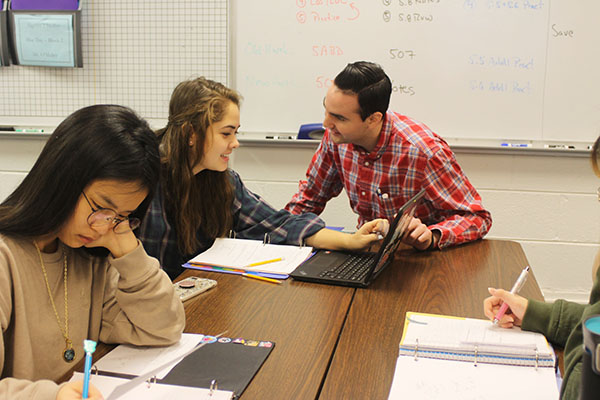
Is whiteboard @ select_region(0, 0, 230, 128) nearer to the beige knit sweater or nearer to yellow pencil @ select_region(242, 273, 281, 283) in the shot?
yellow pencil @ select_region(242, 273, 281, 283)

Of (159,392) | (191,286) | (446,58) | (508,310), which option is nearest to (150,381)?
(159,392)

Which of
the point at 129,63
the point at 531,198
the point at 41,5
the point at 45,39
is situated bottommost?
the point at 531,198

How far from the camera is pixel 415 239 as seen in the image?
1.69 metres

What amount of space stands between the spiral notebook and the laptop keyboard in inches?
11.7

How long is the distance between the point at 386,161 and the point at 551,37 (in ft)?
3.87

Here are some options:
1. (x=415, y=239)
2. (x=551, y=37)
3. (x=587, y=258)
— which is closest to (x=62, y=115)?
(x=415, y=239)

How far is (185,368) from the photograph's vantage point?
92cm

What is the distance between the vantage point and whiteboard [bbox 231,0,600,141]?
2.60 m

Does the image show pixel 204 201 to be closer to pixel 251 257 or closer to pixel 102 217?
pixel 251 257

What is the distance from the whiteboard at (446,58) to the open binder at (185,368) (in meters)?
1.95

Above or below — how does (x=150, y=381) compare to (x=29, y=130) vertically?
below

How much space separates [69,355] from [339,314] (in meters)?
0.52

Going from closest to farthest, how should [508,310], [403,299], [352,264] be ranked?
[508,310] → [403,299] → [352,264]

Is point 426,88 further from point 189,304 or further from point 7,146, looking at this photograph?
point 7,146
